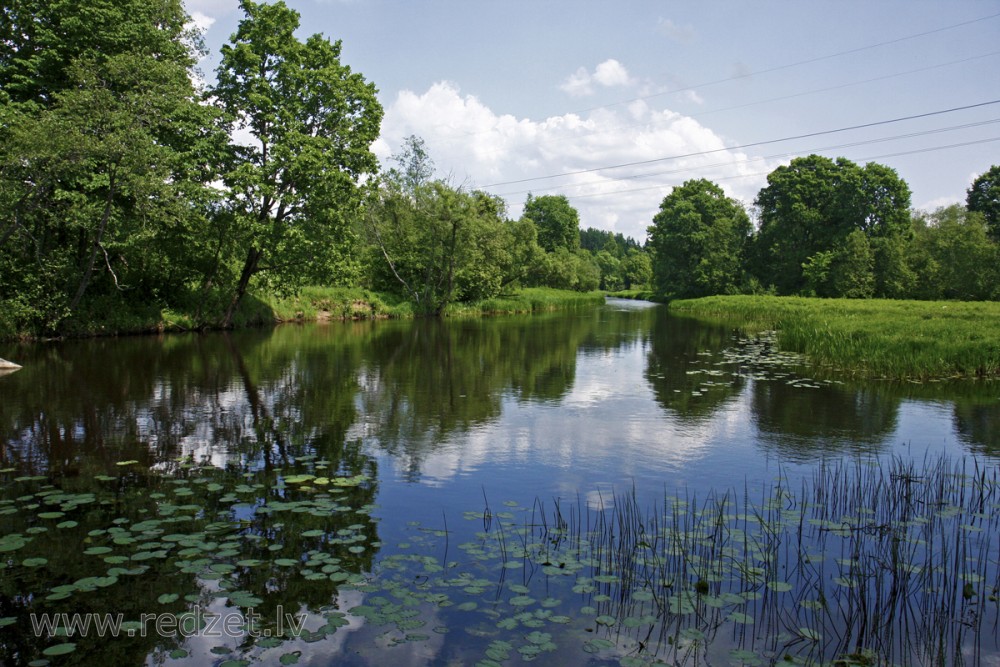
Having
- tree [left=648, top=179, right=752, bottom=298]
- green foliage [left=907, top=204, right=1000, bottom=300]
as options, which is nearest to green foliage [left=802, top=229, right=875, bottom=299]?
green foliage [left=907, top=204, right=1000, bottom=300]

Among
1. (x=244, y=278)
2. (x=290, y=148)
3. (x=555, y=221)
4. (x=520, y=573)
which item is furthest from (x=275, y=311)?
(x=555, y=221)

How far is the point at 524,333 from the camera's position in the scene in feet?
121

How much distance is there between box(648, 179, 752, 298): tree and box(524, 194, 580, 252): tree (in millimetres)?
12872

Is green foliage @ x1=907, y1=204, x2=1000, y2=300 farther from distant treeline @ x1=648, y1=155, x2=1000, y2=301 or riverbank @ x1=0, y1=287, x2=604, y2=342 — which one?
riverbank @ x1=0, y1=287, x2=604, y2=342

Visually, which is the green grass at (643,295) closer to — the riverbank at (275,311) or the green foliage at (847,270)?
the green foliage at (847,270)

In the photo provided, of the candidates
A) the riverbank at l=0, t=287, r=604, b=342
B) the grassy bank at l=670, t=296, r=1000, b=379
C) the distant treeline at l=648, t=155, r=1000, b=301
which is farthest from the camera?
the distant treeline at l=648, t=155, r=1000, b=301

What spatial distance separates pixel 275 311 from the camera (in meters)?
40.3

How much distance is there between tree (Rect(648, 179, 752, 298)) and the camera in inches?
2990

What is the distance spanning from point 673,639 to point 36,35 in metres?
31.6

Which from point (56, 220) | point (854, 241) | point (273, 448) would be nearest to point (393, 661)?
point (273, 448)

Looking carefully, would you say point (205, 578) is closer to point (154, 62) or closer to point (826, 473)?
point (826, 473)

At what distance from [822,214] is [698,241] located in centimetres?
1633

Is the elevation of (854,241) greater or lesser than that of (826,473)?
greater

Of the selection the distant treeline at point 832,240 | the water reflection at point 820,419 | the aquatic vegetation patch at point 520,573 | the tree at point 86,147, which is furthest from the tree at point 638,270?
the aquatic vegetation patch at point 520,573
